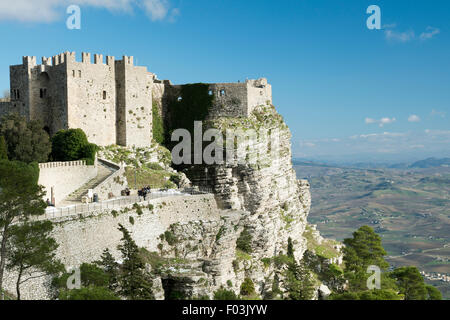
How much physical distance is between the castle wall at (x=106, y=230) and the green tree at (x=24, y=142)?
1072 cm

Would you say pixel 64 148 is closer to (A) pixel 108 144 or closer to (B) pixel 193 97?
(A) pixel 108 144

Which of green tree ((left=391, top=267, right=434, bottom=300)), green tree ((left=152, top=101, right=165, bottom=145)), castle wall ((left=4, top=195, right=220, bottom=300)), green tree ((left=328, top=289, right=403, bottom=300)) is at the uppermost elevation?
green tree ((left=152, top=101, right=165, bottom=145))

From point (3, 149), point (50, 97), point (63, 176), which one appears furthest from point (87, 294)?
point (50, 97)

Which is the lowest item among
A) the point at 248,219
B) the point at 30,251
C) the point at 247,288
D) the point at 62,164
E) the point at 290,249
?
the point at 247,288

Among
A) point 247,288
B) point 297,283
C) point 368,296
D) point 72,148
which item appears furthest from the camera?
point 72,148

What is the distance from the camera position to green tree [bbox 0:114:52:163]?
4034 cm

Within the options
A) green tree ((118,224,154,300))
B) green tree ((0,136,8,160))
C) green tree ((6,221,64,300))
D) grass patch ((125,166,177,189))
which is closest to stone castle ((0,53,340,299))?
green tree ((118,224,154,300))

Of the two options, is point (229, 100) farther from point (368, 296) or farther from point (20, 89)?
point (368, 296)

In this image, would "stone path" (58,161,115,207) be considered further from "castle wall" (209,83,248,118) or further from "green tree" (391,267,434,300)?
"green tree" (391,267,434,300)

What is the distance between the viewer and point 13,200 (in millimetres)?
26312

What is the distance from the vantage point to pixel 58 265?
2825cm

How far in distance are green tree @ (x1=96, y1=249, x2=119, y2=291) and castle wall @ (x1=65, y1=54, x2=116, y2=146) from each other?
798 inches

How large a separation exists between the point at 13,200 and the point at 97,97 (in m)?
25.6
